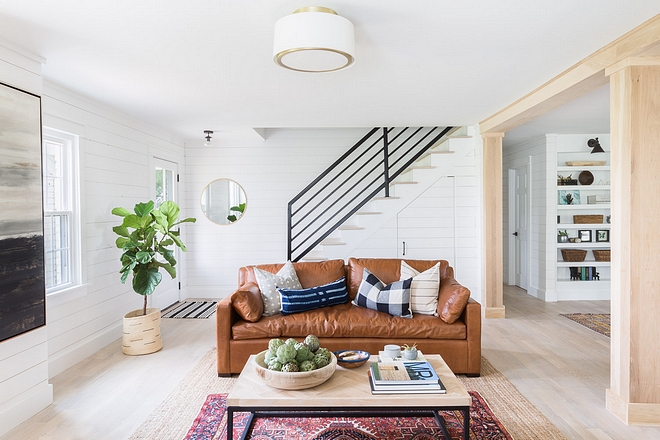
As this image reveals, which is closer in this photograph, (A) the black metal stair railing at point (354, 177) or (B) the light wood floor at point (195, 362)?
(B) the light wood floor at point (195, 362)

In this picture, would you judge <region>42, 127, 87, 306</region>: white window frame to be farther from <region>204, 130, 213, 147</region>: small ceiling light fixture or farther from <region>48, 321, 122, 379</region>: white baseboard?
<region>204, 130, 213, 147</region>: small ceiling light fixture

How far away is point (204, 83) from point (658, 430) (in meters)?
4.08

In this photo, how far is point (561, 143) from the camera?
6.70 metres

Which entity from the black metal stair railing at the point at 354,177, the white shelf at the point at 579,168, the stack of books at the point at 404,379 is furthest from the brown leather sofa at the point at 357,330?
the white shelf at the point at 579,168

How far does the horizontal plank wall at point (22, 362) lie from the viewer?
2.81 meters

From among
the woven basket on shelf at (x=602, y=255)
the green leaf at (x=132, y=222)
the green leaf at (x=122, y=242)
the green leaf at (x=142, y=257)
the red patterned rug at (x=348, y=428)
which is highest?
the green leaf at (x=132, y=222)

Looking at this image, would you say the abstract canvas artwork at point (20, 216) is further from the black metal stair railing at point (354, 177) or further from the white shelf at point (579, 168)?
the white shelf at point (579, 168)

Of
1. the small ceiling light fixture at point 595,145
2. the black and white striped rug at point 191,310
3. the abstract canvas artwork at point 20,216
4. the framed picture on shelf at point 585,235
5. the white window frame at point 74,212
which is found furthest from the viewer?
the framed picture on shelf at point 585,235

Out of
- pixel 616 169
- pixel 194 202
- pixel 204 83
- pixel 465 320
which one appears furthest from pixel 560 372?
pixel 194 202

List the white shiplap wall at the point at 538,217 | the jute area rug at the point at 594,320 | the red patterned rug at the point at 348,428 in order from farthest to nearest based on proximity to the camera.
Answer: the white shiplap wall at the point at 538,217, the jute area rug at the point at 594,320, the red patterned rug at the point at 348,428

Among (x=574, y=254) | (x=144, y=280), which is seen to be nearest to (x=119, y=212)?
(x=144, y=280)

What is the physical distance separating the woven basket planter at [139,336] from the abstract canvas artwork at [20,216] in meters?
1.10

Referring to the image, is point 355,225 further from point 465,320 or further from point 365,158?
point 465,320

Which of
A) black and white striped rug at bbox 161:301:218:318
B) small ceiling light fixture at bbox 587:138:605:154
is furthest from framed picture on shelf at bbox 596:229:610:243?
black and white striped rug at bbox 161:301:218:318
